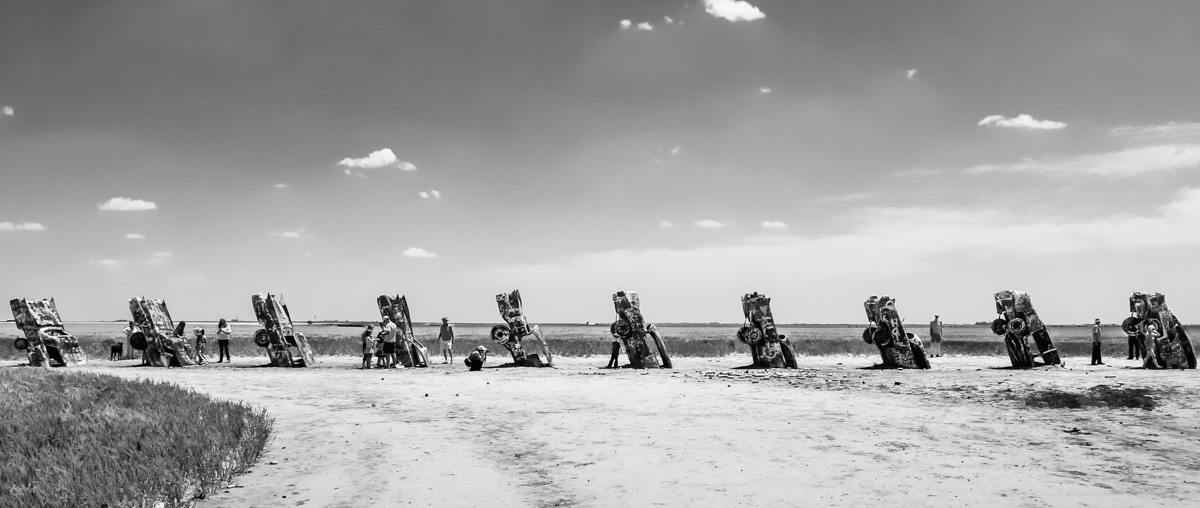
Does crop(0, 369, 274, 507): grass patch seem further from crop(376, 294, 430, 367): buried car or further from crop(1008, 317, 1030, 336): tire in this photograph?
crop(1008, 317, 1030, 336): tire

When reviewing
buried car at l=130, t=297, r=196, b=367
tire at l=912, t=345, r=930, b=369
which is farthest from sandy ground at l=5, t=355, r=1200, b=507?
buried car at l=130, t=297, r=196, b=367

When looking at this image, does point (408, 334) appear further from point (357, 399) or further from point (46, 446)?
point (46, 446)

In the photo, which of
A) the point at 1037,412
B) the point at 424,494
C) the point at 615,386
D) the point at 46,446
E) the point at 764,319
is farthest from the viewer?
the point at 764,319

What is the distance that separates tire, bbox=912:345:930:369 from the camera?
21.6m

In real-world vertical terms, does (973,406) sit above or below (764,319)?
below

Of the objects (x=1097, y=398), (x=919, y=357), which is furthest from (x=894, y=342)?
(x=1097, y=398)

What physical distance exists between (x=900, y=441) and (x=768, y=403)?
12.9ft

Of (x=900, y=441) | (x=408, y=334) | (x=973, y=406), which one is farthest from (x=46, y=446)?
(x=408, y=334)

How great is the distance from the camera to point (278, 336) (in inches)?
971

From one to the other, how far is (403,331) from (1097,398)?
62.2ft

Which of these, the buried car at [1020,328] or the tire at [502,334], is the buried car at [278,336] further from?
the buried car at [1020,328]

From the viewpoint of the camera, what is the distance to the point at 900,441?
30.4ft

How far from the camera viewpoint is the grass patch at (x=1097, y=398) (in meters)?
12.4

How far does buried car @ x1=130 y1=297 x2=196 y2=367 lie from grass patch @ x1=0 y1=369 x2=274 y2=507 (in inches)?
566
